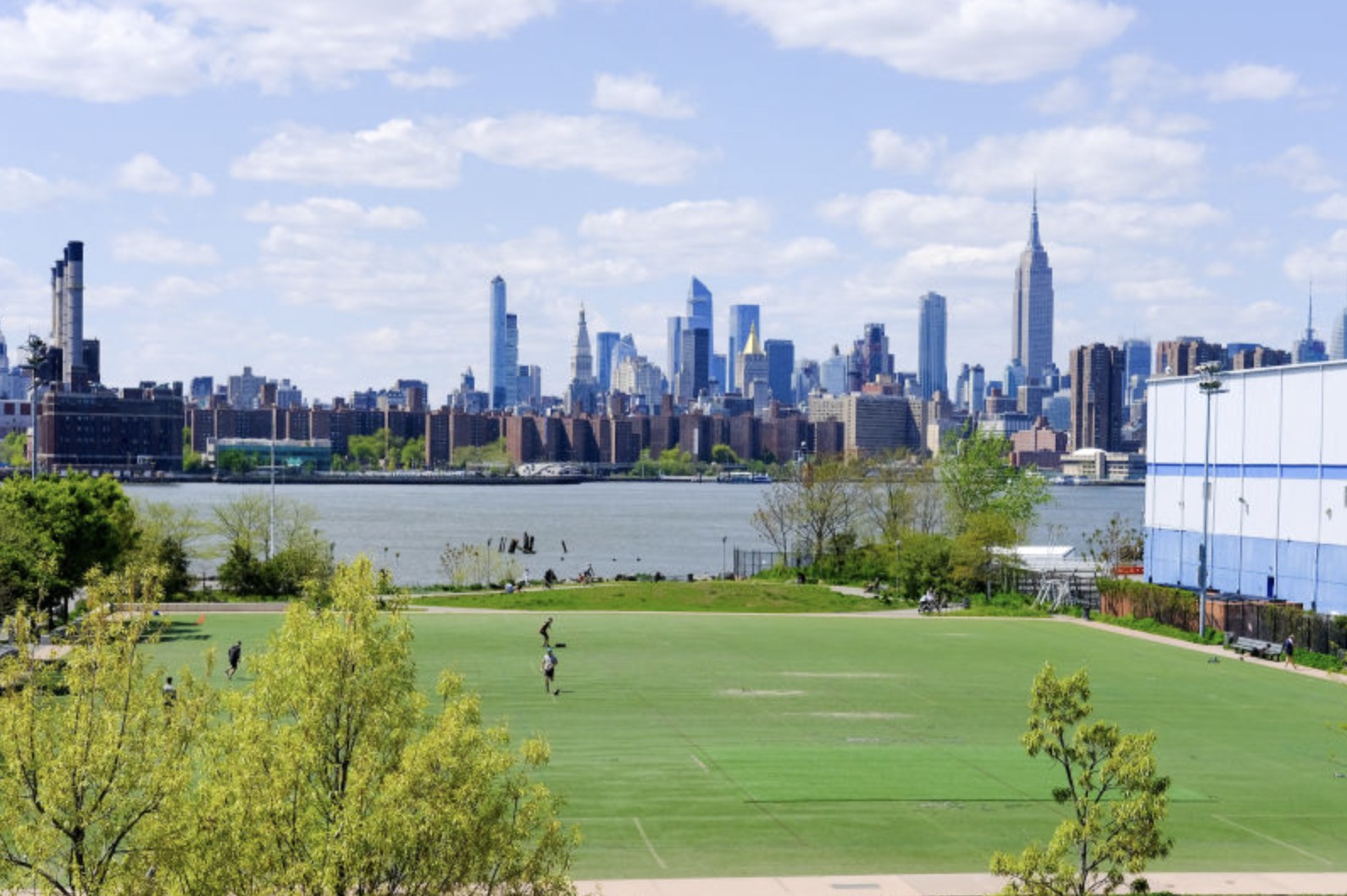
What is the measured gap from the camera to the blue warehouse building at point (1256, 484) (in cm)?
6359

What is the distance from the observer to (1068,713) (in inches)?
798

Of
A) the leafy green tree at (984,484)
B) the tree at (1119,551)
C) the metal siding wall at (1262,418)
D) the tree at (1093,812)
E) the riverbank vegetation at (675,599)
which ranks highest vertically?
the metal siding wall at (1262,418)

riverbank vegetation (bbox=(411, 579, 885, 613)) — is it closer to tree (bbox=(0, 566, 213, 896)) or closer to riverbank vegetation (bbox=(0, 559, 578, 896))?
tree (bbox=(0, 566, 213, 896))

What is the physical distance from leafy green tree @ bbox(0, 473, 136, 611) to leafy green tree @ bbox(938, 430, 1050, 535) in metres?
57.1

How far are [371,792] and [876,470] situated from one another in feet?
362

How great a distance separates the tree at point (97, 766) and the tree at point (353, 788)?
2.11ft

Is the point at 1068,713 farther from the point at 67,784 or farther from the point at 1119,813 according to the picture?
the point at 67,784

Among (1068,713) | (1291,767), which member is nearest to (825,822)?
(1068,713)

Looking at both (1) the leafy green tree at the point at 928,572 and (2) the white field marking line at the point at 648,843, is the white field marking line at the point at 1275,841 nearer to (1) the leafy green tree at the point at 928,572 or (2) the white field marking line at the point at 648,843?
(2) the white field marking line at the point at 648,843

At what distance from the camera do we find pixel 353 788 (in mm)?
14422

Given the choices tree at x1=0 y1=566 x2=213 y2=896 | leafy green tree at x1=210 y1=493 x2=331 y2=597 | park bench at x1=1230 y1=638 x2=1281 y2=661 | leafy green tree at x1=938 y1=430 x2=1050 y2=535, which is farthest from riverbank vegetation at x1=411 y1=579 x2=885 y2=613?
tree at x1=0 y1=566 x2=213 y2=896

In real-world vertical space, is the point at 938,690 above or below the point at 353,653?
below

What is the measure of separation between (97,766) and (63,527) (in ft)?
151

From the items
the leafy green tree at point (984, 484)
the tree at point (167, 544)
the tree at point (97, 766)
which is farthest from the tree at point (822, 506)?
the tree at point (97, 766)
